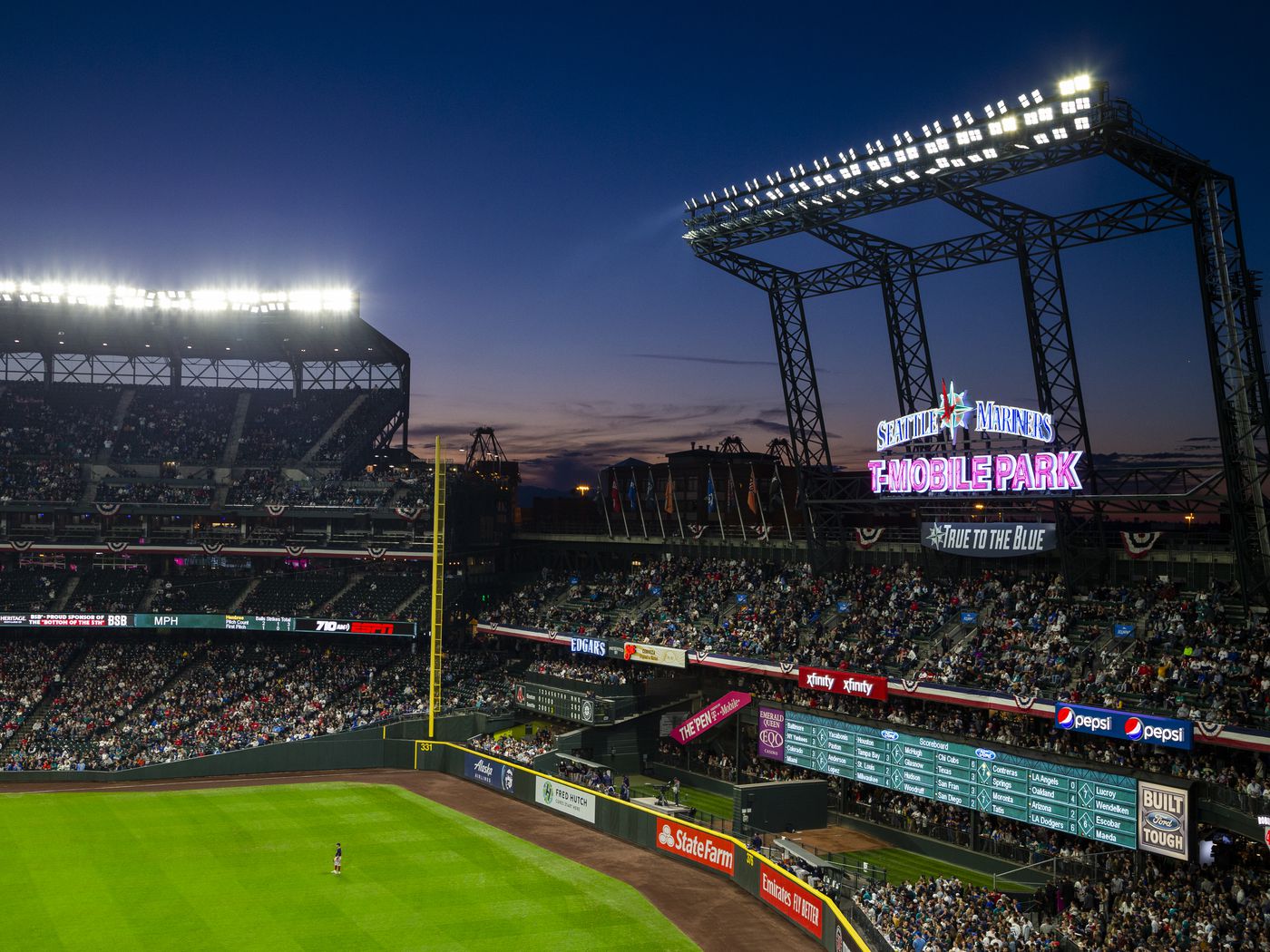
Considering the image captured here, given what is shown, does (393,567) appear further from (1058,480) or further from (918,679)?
(1058,480)

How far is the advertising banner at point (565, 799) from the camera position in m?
41.1

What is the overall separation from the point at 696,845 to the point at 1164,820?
14372 millimetres

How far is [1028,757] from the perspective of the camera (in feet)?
109

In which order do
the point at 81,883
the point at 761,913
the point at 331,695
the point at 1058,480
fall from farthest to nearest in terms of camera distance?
the point at 331,695 → the point at 1058,480 → the point at 81,883 → the point at 761,913

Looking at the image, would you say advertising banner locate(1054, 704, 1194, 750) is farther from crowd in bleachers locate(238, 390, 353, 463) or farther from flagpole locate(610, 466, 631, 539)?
crowd in bleachers locate(238, 390, 353, 463)

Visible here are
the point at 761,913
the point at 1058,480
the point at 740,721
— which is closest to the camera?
the point at 761,913

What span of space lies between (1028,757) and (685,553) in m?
26.5

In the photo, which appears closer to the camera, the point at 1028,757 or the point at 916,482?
the point at 1028,757

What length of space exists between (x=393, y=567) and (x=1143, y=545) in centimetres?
4211

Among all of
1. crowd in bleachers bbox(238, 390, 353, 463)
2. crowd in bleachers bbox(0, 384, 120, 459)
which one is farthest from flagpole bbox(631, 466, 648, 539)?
crowd in bleachers bbox(0, 384, 120, 459)

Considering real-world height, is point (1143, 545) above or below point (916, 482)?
below

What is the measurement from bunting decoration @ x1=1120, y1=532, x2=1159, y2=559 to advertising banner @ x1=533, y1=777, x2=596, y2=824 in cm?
2126

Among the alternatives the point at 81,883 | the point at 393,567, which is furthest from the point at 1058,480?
the point at 393,567

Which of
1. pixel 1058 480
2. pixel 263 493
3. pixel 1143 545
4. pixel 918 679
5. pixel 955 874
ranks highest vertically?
pixel 263 493
